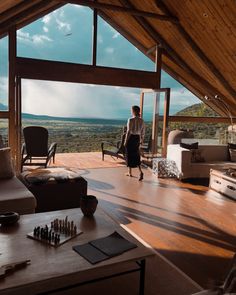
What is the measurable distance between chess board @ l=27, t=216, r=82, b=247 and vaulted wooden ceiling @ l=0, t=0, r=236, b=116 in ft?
15.5

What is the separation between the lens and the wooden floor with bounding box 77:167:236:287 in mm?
2668

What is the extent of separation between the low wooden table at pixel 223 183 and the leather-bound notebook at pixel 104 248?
2.94 m

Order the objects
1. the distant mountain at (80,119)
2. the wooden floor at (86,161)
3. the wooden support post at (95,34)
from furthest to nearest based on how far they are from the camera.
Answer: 1. the distant mountain at (80,119)
2. the wooden support post at (95,34)
3. the wooden floor at (86,161)

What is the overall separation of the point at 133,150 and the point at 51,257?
3900mm

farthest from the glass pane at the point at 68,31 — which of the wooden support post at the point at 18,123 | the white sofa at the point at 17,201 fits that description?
the white sofa at the point at 17,201

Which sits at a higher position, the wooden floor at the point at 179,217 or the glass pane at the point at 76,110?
the glass pane at the point at 76,110

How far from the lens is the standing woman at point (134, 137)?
5.38 m

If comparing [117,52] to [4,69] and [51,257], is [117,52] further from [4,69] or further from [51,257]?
[51,257]

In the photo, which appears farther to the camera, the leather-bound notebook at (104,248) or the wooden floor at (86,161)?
the wooden floor at (86,161)

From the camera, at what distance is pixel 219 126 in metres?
8.55

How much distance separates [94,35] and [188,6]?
2.27m

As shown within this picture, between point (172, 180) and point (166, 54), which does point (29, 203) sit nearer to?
point (172, 180)

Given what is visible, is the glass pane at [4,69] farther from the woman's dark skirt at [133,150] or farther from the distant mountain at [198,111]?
the distant mountain at [198,111]

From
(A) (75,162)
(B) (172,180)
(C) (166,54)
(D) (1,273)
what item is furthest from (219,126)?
(D) (1,273)
